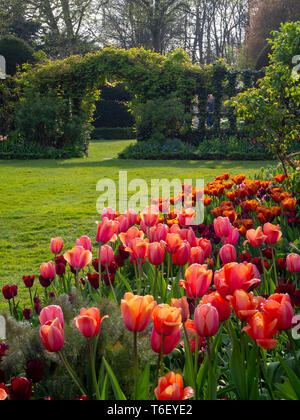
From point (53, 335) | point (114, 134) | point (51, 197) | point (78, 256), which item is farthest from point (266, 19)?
point (53, 335)

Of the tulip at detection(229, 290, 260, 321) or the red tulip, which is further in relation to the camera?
the red tulip

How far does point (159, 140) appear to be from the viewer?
51.0 feet

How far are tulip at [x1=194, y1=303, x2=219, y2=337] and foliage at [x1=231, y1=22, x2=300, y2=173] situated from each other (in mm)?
3866

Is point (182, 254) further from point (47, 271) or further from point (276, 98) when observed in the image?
point (276, 98)

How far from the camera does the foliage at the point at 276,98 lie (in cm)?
477

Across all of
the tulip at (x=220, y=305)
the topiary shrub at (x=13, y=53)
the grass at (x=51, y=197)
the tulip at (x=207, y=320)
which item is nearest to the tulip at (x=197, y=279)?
the tulip at (x=220, y=305)

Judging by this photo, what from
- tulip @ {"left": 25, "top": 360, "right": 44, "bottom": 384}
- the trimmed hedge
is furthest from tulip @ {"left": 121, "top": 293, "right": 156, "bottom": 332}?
the trimmed hedge

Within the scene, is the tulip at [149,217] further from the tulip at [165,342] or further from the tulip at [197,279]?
the tulip at [165,342]

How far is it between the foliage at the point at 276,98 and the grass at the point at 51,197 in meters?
2.41

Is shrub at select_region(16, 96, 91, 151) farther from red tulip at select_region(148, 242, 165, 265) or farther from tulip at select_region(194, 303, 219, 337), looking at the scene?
tulip at select_region(194, 303, 219, 337)

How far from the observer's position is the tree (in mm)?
27781

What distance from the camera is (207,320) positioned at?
1226 millimetres
